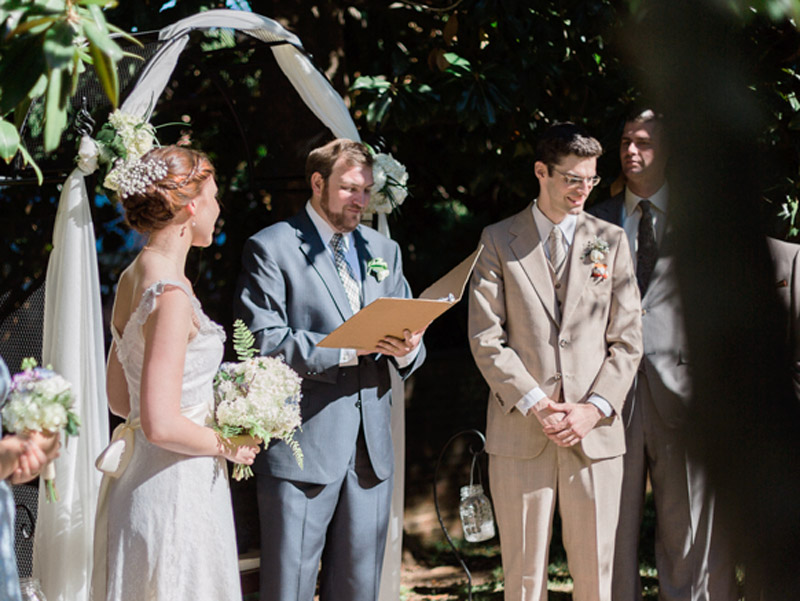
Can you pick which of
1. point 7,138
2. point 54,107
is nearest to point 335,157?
point 7,138

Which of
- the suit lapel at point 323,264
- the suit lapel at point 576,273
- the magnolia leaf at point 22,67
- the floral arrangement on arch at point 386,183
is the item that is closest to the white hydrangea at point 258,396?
the suit lapel at point 323,264

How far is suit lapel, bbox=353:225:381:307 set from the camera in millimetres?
3701

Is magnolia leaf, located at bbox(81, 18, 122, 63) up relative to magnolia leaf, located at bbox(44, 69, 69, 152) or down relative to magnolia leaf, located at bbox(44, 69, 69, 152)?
up

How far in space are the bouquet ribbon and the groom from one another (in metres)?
1.41

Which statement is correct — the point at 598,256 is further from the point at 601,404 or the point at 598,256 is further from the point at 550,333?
the point at 601,404

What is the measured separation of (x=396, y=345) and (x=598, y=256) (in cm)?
98

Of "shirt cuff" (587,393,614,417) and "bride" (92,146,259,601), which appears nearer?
"bride" (92,146,259,601)

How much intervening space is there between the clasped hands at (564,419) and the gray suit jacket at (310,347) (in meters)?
0.65

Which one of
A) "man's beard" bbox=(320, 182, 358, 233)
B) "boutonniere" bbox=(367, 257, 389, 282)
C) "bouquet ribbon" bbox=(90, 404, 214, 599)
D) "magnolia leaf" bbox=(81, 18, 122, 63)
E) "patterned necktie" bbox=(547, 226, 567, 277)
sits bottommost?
"bouquet ribbon" bbox=(90, 404, 214, 599)

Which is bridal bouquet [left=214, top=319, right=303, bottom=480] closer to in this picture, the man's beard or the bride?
the bride

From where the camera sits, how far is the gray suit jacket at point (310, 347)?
3412 mm

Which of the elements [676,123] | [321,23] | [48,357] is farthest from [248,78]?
[676,123]

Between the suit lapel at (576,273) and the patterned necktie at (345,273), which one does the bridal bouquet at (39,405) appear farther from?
the suit lapel at (576,273)

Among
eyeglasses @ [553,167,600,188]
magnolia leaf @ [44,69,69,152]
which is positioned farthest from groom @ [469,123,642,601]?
magnolia leaf @ [44,69,69,152]
